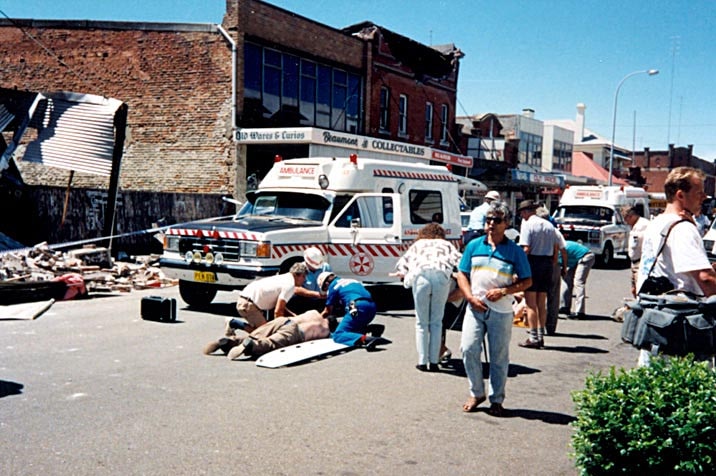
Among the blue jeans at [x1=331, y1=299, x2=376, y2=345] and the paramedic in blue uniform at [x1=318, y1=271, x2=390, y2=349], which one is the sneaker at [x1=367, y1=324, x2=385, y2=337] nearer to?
the paramedic in blue uniform at [x1=318, y1=271, x2=390, y2=349]

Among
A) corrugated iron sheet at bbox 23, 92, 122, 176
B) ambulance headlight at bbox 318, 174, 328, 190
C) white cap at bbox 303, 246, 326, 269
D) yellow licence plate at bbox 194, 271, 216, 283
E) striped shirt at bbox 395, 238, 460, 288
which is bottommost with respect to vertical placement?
yellow licence plate at bbox 194, 271, 216, 283

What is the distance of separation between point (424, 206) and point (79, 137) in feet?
29.6

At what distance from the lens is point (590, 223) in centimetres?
2291

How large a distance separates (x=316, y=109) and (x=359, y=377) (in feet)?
67.6

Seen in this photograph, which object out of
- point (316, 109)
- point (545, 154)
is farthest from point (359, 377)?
point (545, 154)

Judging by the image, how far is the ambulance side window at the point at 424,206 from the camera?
13.3 metres

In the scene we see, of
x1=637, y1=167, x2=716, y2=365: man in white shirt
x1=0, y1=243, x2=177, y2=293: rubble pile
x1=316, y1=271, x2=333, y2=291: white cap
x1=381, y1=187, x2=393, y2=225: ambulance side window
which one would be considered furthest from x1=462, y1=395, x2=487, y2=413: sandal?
x1=0, y1=243, x2=177, y2=293: rubble pile

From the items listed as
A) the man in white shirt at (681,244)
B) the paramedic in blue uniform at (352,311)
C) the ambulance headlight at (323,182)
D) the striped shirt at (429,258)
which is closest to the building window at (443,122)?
the ambulance headlight at (323,182)

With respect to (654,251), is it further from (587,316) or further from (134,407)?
(587,316)

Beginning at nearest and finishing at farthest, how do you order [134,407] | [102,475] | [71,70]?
[102,475], [134,407], [71,70]

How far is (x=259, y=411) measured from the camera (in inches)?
246

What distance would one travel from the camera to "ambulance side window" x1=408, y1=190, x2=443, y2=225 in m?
13.3

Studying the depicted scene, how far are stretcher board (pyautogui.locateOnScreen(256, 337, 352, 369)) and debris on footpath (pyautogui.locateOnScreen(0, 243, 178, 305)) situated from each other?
5988 mm

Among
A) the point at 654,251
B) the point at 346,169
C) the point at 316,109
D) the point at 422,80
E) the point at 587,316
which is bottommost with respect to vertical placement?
the point at 587,316
